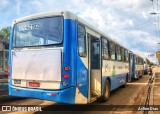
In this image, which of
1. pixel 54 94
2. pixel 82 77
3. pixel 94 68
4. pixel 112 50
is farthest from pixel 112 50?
pixel 54 94

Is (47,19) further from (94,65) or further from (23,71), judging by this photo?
(94,65)

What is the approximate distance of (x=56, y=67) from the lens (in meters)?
8.21

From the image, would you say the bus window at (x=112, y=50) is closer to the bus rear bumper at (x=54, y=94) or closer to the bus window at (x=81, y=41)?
the bus window at (x=81, y=41)

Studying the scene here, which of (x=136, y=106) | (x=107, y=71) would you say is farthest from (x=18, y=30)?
(x=136, y=106)

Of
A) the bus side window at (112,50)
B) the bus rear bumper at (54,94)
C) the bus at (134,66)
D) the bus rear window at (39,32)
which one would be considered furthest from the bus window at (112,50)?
the bus at (134,66)

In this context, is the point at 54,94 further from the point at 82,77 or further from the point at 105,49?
the point at 105,49

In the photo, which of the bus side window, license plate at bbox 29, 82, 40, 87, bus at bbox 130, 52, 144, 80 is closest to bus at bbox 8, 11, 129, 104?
license plate at bbox 29, 82, 40, 87

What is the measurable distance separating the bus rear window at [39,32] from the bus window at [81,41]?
28.3 inches

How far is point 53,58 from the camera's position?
27.3 feet

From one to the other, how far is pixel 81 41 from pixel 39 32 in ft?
4.72

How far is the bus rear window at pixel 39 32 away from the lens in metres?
8.48

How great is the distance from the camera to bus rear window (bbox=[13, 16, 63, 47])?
8477mm

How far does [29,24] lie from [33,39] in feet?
1.89

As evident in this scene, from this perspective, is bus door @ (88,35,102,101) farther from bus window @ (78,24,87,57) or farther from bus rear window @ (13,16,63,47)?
bus rear window @ (13,16,63,47)
